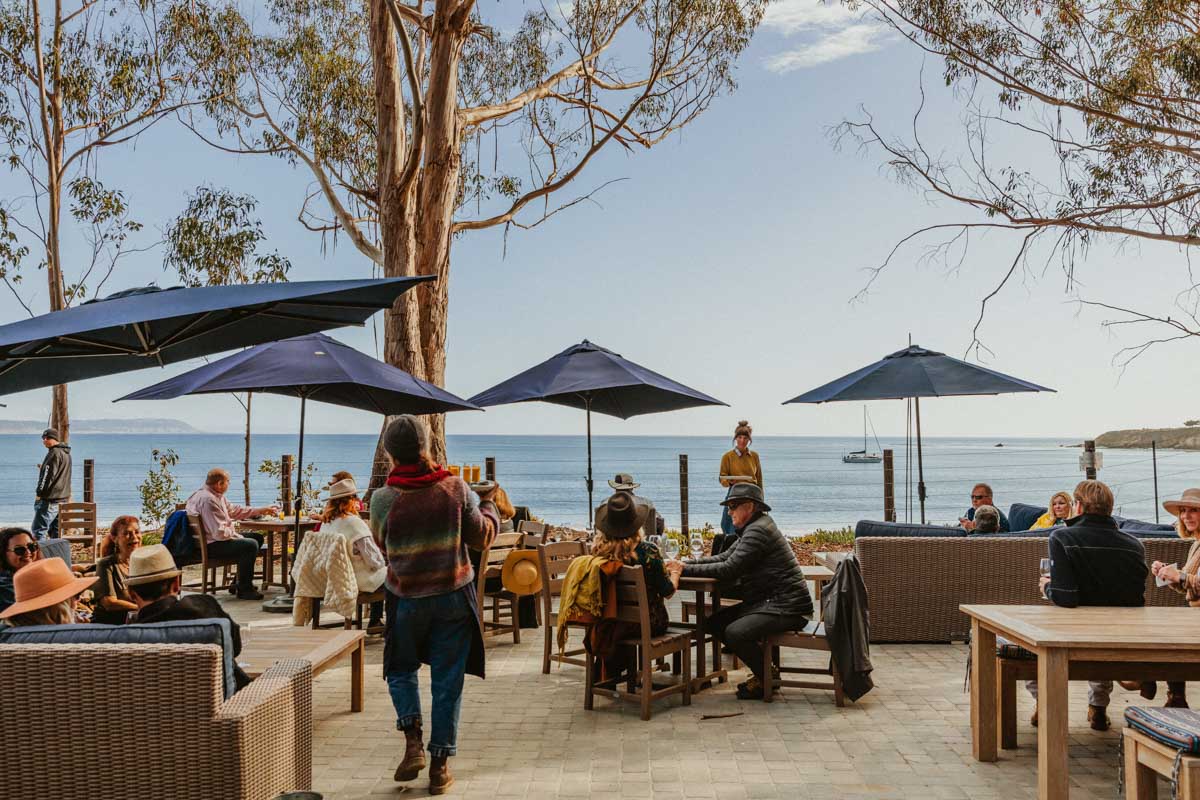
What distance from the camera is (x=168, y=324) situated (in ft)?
16.2

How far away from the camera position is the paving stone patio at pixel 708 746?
12.7 feet

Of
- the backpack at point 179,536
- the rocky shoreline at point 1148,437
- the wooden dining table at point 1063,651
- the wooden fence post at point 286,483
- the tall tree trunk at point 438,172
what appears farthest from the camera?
the rocky shoreline at point 1148,437

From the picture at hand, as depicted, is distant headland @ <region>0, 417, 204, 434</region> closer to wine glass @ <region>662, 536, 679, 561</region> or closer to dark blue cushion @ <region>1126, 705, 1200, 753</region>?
wine glass @ <region>662, 536, 679, 561</region>

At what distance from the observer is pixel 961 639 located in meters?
6.72

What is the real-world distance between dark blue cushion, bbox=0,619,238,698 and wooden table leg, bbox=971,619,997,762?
3.08 metres

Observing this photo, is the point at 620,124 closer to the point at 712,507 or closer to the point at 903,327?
the point at 712,507

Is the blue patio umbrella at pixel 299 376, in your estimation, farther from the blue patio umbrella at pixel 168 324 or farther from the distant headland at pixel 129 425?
the distant headland at pixel 129 425

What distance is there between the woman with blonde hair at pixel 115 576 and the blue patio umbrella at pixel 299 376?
1.17 metres

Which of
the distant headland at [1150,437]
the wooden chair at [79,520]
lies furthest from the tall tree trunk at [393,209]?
the distant headland at [1150,437]

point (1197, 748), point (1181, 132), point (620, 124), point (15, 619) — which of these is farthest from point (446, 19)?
point (1197, 748)

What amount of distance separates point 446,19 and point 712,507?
32571mm

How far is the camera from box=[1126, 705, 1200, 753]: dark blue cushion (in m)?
2.96

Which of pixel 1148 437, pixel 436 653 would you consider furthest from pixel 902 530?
pixel 1148 437

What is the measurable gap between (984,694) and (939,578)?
8.16 ft
